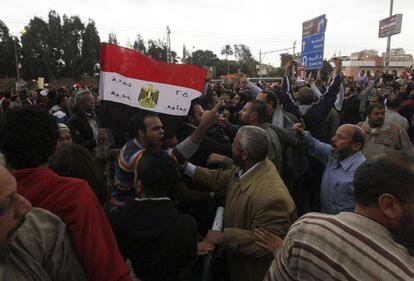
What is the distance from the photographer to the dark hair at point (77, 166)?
7.63 feet

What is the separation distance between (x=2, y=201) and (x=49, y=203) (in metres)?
0.40

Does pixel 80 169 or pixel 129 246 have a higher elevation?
pixel 80 169

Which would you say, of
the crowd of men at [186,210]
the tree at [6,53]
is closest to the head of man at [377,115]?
the crowd of men at [186,210]

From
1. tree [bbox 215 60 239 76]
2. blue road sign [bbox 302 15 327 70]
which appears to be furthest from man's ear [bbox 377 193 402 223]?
tree [bbox 215 60 239 76]

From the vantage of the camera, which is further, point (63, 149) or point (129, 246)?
point (63, 149)

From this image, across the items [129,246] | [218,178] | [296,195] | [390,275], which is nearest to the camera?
[390,275]

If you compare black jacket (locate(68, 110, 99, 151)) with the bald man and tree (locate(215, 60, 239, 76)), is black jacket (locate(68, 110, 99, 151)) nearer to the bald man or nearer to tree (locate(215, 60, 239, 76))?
the bald man

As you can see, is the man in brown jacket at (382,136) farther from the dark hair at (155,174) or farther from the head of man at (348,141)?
the dark hair at (155,174)

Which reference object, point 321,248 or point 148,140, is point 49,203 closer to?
point 321,248

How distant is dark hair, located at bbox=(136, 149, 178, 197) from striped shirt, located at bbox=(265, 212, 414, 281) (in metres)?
0.87

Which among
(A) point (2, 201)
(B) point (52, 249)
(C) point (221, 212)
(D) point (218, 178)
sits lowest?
(C) point (221, 212)

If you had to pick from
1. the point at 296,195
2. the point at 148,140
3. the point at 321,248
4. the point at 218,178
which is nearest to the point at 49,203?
the point at 321,248

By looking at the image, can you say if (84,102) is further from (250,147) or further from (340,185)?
(340,185)

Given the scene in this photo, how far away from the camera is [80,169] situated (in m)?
2.35
